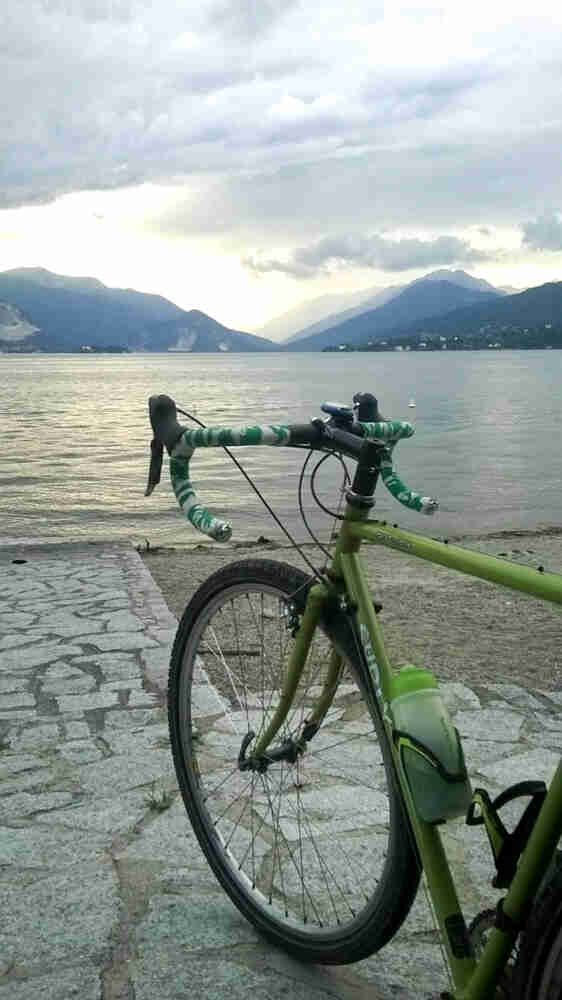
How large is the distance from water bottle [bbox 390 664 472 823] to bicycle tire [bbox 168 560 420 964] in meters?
0.21

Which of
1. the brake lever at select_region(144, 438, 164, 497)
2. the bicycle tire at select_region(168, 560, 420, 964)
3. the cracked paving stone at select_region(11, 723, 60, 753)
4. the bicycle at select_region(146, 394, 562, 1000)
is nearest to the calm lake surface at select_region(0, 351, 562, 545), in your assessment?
the cracked paving stone at select_region(11, 723, 60, 753)

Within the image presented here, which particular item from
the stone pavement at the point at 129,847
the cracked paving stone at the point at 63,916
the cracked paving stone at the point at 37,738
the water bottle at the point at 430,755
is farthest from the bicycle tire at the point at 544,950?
the cracked paving stone at the point at 37,738

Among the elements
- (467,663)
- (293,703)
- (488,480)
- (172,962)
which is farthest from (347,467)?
(488,480)

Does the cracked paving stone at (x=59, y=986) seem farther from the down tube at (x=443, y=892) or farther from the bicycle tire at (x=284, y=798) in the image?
the down tube at (x=443, y=892)

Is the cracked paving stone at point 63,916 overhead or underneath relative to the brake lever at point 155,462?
underneath

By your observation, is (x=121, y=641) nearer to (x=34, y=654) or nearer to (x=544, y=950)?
(x=34, y=654)

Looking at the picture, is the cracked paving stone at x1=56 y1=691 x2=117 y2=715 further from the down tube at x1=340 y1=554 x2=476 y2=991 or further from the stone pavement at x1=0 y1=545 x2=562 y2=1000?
the down tube at x1=340 y1=554 x2=476 y2=991

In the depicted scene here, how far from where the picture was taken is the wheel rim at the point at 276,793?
2.92 meters

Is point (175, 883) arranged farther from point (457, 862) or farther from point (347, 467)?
point (347, 467)

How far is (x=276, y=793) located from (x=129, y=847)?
2.34 ft

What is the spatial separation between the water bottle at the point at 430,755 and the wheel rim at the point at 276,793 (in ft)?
1.83

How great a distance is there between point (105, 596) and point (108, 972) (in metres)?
5.03

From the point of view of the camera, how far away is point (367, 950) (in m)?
2.60

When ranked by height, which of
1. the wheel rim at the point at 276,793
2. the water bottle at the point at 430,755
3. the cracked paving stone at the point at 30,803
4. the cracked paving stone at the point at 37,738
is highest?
the water bottle at the point at 430,755
